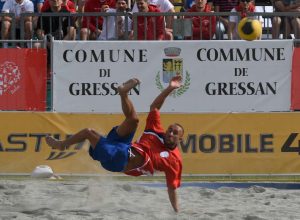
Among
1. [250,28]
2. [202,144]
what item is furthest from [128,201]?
[250,28]

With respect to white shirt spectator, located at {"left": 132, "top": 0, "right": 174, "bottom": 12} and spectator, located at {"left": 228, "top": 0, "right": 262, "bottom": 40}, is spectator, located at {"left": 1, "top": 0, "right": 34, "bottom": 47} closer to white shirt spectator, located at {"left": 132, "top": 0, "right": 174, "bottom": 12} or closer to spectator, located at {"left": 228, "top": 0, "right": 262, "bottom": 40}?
white shirt spectator, located at {"left": 132, "top": 0, "right": 174, "bottom": 12}

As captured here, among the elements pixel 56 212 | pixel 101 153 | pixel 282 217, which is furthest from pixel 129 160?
pixel 282 217

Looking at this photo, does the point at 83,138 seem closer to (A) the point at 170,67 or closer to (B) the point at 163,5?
(A) the point at 170,67

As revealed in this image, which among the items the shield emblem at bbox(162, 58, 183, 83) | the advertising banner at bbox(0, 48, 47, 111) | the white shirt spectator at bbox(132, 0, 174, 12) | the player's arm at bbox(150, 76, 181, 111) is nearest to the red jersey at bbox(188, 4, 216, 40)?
the shield emblem at bbox(162, 58, 183, 83)

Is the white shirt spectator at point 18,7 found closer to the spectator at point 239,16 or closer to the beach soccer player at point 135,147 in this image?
the spectator at point 239,16

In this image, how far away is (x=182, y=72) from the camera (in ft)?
41.5

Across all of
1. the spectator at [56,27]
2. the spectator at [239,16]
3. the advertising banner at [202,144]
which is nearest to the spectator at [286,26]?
the spectator at [239,16]

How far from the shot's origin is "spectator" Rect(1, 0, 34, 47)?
13.3 metres

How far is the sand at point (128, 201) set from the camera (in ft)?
30.2

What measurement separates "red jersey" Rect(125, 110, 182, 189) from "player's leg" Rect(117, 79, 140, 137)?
30 centimetres

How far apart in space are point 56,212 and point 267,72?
469cm

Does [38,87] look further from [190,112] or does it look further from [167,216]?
[167,216]

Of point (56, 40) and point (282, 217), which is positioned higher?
point (56, 40)

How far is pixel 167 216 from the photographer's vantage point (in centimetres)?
923
